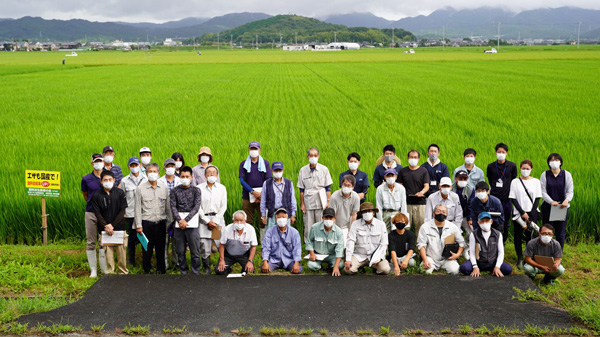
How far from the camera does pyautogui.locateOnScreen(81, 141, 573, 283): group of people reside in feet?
27.1

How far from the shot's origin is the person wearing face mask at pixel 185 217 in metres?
8.37

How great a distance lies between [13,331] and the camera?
6.35 m

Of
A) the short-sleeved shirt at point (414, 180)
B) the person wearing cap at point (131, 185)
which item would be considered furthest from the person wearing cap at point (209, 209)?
the short-sleeved shirt at point (414, 180)

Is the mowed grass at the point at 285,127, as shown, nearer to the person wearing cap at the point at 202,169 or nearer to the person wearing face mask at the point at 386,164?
the person wearing cap at the point at 202,169

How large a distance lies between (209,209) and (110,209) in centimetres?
142

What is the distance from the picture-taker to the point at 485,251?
27.1 ft

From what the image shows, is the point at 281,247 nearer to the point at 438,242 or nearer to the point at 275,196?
the point at 275,196

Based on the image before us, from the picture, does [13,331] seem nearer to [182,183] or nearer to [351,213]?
[182,183]

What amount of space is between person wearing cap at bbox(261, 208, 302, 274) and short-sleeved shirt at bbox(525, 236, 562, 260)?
3174 millimetres

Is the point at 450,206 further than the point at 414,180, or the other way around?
the point at 414,180

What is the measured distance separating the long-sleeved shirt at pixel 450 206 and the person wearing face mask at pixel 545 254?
1.13 meters

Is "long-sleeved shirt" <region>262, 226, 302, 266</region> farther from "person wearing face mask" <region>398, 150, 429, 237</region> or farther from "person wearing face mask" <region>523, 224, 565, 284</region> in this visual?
"person wearing face mask" <region>523, 224, 565, 284</region>

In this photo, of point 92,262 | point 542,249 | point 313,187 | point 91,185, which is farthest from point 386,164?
point 92,262

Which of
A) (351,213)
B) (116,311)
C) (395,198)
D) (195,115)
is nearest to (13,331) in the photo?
(116,311)
